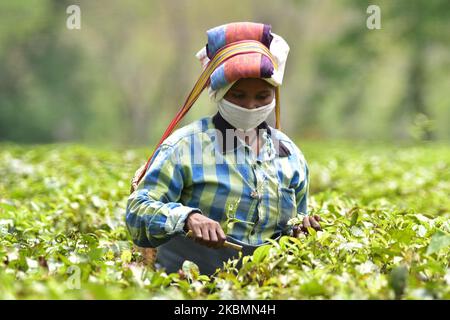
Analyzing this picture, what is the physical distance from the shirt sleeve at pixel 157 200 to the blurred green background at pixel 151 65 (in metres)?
26.0

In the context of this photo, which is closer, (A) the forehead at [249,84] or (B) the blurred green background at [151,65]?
(A) the forehead at [249,84]

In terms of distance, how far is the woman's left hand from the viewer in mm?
3869

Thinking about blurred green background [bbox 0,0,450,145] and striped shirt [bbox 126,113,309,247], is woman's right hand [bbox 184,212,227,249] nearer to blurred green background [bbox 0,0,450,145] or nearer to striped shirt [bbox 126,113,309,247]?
striped shirt [bbox 126,113,309,247]

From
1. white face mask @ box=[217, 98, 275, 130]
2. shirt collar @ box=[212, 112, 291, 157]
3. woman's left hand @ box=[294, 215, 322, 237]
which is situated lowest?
woman's left hand @ box=[294, 215, 322, 237]

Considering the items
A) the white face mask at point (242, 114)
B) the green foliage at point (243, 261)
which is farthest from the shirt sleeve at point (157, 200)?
the white face mask at point (242, 114)

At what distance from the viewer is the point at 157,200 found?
12.3ft

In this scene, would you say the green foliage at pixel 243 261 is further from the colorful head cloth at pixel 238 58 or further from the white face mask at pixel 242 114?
the colorful head cloth at pixel 238 58

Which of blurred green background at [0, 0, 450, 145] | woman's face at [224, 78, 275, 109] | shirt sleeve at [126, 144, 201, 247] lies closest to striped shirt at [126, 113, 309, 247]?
shirt sleeve at [126, 144, 201, 247]

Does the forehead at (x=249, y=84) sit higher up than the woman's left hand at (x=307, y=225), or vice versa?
the forehead at (x=249, y=84)

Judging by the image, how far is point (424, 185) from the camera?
27.1ft

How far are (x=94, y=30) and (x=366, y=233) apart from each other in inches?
1449

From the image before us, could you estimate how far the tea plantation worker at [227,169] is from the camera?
3.77 meters
